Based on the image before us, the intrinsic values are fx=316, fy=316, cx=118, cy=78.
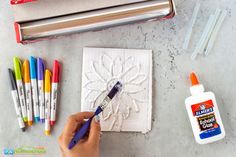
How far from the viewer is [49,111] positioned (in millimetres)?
732

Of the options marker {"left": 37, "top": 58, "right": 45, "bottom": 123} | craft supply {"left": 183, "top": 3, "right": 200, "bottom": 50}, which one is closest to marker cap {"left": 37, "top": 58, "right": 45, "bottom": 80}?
marker {"left": 37, "top": 58, "right": 45, "bottom": 123}

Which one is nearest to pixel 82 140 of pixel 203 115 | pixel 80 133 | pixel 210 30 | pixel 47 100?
pixel 80 133

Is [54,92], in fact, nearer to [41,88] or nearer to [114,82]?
[41,88]

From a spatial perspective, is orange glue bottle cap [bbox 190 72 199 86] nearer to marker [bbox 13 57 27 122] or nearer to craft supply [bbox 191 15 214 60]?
craft supply [bbox 191 15 214 60]

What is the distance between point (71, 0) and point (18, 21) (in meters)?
0.12

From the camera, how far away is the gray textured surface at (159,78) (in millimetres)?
739

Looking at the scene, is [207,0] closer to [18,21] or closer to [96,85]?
[96,85]

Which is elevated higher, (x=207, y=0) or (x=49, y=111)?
(x=207, y=0)

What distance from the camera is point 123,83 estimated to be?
2.42ft

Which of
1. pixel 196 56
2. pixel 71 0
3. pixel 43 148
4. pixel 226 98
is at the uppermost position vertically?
pixel 71 0

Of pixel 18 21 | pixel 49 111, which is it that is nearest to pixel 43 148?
pixel 49 111

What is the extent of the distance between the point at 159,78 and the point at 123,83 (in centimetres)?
9

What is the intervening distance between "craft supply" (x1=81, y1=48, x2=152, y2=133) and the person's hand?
0.05 metres

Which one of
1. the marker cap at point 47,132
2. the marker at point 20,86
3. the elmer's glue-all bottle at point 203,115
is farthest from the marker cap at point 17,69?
the elmer's glue-all bottle at point 203,115
